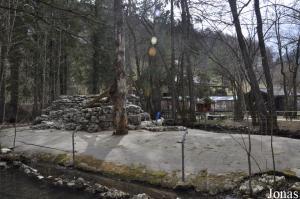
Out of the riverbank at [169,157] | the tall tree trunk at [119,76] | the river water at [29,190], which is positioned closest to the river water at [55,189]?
the river water at [29,190]

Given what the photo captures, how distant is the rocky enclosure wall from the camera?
16.3m

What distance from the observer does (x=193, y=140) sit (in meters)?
11.6

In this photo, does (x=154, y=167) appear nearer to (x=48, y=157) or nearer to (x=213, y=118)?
(x=48, y=157)

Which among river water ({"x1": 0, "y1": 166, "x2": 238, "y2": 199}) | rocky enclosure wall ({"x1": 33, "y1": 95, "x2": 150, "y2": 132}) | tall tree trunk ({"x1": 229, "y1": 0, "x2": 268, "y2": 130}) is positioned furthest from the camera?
tall tree trunk ({"x1": 229, "y1": 0, "x2": 268, "y2": 130})

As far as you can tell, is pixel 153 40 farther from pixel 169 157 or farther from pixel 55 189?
pixel 55 189

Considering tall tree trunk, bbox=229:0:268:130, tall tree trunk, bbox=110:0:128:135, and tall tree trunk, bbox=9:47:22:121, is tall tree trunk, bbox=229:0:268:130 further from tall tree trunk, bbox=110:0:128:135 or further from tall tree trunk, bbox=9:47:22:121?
tall tree trunk, bbox=9:47:22:121

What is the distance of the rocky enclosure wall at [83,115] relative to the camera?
16266 millimetres

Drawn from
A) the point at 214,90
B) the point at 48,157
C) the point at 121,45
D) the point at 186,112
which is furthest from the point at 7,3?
the point at 214,90

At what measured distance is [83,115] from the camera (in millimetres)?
16828

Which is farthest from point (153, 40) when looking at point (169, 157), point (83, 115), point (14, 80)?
point (169, 157)

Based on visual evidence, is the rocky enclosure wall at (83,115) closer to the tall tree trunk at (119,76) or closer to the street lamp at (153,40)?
the tall tree trunk at (119,76)

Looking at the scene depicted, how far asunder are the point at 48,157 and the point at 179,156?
4.55 metres

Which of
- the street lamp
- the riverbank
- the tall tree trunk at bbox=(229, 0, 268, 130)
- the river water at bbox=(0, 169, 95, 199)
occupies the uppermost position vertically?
the street lamp

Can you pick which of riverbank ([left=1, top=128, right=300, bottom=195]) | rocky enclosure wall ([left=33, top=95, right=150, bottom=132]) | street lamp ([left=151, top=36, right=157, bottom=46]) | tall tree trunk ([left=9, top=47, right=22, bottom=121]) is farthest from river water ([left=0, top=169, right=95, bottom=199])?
street lamp ([left=151, top=36, right=157, bottom=46])
